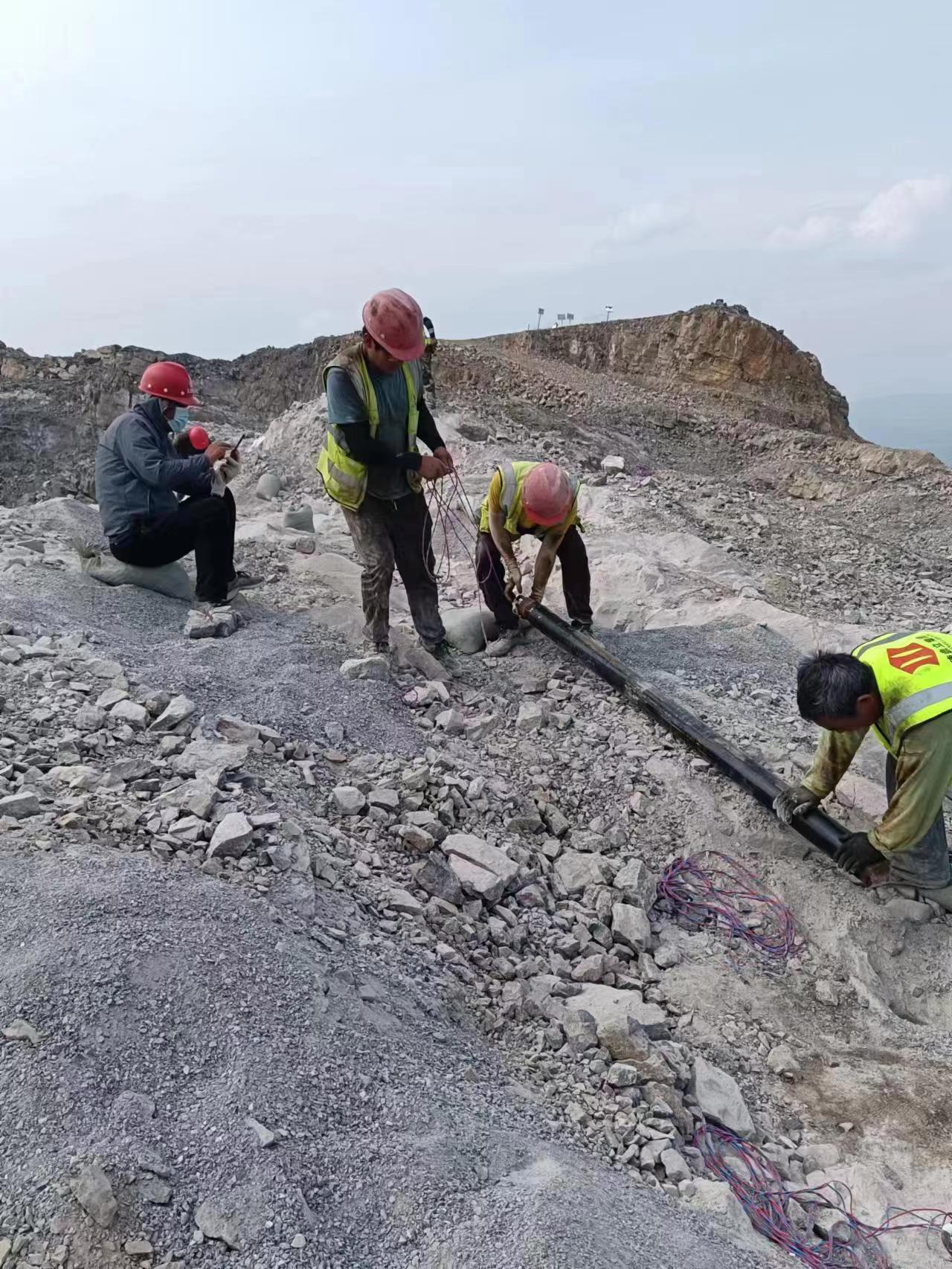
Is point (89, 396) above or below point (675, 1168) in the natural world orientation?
above

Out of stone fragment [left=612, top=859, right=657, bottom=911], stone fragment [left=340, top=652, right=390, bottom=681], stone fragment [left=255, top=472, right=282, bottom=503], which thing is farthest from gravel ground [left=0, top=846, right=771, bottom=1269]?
stone fragment [left=255, top=472, right=282, bottom=503]

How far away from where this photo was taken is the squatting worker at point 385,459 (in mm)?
4234

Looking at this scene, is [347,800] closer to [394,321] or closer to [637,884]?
[637,884]

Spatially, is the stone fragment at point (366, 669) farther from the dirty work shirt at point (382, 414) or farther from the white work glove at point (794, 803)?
the white work glove at point (794, 803)

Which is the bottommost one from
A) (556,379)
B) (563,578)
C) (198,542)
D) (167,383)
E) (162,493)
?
(563,578)

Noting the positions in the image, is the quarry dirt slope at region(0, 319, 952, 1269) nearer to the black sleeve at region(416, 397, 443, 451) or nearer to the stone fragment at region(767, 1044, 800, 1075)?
the stone fragment at region(767, 1044, 800, 1075)

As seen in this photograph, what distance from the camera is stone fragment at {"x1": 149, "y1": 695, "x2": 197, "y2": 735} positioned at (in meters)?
3.61

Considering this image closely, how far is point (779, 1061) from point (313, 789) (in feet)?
6.38

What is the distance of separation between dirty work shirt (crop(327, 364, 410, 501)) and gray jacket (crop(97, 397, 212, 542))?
1.16 m

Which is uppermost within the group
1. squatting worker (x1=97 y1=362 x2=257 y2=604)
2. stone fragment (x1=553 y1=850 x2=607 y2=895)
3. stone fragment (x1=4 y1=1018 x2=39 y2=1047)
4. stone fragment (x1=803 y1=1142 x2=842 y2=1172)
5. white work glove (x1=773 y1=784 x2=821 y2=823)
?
squatting worker (x1=97 y1=362 x2=257 y2=604)

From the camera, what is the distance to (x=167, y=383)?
5.10 metres

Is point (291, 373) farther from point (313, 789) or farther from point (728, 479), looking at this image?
point (313, 789)

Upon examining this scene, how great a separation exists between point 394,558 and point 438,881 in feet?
7.25

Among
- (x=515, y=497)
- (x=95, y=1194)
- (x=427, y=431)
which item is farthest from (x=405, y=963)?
(x=427, y=431)
